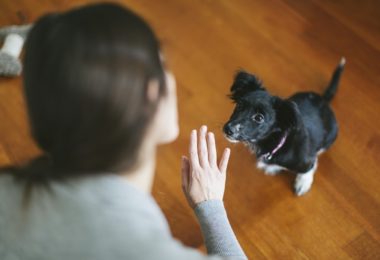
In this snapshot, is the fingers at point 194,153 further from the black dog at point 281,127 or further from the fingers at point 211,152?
the black dog at point 281,127

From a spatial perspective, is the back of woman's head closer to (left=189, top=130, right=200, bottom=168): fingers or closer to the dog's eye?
(left=189, top=130, right=200, bottom=168): fingers

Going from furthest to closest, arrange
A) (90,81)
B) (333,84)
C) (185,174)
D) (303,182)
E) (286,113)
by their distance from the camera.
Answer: (333,84) < (303,182) < (286,113) < (185,174) < (90,81)

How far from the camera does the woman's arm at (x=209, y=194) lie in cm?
95

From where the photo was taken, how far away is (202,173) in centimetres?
105

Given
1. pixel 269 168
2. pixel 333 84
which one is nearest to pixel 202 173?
pixel 269 168

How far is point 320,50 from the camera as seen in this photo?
204 cm

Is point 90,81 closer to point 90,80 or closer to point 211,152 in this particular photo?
point 90,80

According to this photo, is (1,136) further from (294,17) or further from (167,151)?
(294,17)

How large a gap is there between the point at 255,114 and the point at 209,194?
0.50m

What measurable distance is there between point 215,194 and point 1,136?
1.14 metres

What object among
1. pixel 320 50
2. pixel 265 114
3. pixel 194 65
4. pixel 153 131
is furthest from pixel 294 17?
pixel 153 131

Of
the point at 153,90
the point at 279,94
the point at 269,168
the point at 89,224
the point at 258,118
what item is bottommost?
the point at 269,168

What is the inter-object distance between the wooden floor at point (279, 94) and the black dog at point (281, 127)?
0.41 feet

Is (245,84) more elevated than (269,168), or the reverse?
(245,84)
